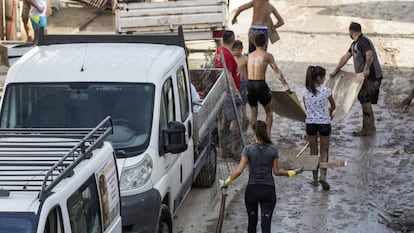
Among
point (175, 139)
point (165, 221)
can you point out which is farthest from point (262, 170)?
point (165, 221)

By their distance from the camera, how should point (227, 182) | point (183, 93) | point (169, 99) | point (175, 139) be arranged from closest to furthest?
point (175, 139) → point (227, 182) → point (169, 99) → point (183, 93)

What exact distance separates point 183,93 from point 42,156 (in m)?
3.89

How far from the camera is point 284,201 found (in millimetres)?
11242

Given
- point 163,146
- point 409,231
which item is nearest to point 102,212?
point 163,146

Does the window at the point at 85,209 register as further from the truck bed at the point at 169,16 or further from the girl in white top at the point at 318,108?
the truck bed at the point at 169,16

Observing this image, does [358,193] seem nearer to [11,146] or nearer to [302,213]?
[302,213]

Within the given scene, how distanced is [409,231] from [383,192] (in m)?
1.43

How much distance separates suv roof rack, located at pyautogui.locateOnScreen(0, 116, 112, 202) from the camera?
5.85 metres

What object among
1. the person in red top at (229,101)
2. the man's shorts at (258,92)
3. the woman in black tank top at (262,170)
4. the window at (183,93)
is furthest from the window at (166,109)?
the man's shorts at (258,92)

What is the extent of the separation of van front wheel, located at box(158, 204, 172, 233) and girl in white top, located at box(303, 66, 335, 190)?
299cm

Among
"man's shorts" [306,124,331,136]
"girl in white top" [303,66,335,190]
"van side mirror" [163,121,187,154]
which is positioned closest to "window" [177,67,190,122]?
"van side mirror" [163,121,187,154]

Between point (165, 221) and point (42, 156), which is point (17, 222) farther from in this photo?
point (165, 221)

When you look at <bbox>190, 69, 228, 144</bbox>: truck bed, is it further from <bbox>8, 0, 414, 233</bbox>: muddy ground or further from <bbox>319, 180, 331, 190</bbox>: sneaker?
<bbox>319, 180, 331, 190</bbox>: sneaker

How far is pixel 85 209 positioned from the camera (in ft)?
21.2
